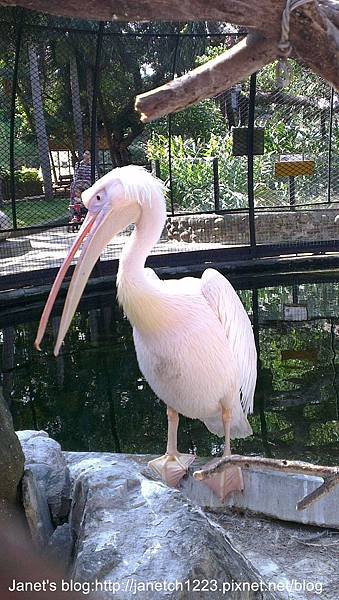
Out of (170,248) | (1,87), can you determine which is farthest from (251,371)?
(1,87)

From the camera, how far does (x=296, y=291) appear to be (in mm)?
6535

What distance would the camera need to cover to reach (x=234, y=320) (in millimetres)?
2436

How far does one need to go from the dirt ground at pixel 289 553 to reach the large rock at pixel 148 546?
0.34 m

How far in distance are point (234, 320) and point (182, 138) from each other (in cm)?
934

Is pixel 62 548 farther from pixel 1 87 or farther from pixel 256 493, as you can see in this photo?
pixel 1 87

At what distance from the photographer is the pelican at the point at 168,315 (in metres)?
2.13

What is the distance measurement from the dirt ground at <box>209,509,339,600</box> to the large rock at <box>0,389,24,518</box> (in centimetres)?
59

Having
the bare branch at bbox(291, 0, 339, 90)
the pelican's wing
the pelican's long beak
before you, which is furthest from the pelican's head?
the bare branch at bbox(291, 0, 339, 90)

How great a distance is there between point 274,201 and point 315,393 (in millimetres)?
5088

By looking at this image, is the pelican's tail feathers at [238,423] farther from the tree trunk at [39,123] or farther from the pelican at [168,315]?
the tree trunk at [39,123]

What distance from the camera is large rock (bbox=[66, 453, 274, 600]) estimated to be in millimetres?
1340

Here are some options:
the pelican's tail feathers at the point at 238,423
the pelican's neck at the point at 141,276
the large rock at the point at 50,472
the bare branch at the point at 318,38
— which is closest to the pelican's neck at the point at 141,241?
the pelican's neck at the point at 141,276

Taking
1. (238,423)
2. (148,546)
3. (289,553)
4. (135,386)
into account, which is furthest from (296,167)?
(148,546)

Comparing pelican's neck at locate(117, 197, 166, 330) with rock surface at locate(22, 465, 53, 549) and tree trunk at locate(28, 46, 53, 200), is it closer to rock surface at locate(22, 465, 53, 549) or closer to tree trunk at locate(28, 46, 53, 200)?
rock surface at locate(22, 465, 53, 549)
